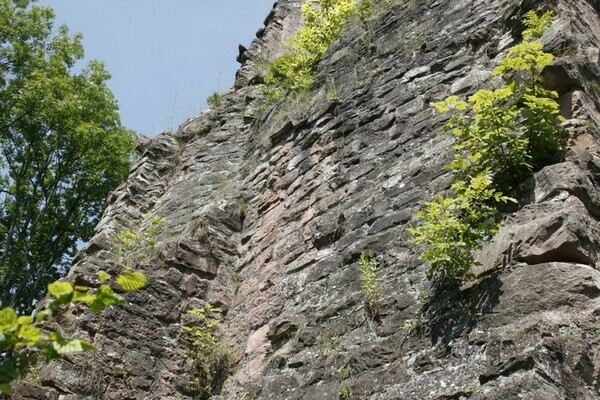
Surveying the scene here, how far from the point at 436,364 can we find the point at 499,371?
0.51 metres

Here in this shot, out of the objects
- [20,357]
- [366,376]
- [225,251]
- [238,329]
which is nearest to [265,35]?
[225,251]

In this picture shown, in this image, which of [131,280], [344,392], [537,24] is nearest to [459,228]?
[344,392]

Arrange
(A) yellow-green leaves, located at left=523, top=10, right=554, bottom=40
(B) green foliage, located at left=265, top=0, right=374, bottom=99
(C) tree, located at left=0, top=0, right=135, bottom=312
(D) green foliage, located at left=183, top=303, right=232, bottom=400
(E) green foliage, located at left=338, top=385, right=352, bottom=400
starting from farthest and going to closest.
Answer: (C) tree, located at left=0, top=0, right=135, bottom=312
(B) green foliage, located at left=265, top=0, right=374, bottom=99
(D) green foliage, located at left=183, top=303, right=232, bottom=400
(A) yellow-green leaves, located at left=523, top=10, right=554, bottom=40
(E) green foliage, located at left=338, top=385, right=352, bottom=400

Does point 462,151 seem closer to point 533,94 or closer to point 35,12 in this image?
point 533,94

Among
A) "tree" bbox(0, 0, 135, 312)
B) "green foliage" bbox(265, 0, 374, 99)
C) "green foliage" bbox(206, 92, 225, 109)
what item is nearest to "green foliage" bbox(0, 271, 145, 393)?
"green foliage" bbox(265, 0, 374, 99)

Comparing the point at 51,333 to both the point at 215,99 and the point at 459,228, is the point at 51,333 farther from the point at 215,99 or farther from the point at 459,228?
the point at 215,99

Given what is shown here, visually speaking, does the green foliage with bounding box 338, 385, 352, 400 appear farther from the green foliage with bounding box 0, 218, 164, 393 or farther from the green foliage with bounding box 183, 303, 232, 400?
the green foliage with bounding box 0, 218, 164, 393

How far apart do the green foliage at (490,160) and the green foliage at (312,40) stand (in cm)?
381

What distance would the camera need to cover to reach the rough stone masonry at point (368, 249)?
3559 mm

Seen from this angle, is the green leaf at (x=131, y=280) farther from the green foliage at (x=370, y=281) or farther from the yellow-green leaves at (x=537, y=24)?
the yellow-green leaves at (x=537, y=24)

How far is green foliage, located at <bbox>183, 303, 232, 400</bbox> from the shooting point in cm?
606

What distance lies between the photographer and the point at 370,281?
186 inches

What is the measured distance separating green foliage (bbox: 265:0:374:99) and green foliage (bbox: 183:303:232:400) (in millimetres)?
2750

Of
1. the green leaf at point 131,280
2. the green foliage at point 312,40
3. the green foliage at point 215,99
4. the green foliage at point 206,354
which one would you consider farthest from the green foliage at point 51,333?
the green foliage at point 215,99
